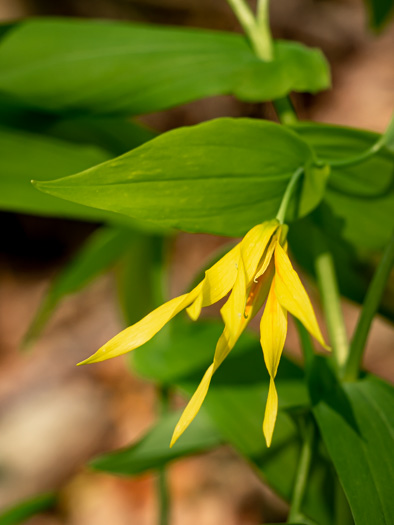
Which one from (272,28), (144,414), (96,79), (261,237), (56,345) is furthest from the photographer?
(272,28)

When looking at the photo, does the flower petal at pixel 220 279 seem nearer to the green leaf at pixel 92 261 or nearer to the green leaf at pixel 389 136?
the green leaf at pixel 389 136

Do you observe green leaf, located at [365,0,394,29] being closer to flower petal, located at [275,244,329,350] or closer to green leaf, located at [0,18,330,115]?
green leaf, located at [0,18,330,115]

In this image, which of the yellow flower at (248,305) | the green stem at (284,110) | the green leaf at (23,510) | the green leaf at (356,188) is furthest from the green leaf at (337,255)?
the green leaf at (23,510)

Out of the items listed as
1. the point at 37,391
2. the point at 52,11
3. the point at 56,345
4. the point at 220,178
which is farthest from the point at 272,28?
the point at 220,178

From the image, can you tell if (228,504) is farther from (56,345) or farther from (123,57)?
(123,57)

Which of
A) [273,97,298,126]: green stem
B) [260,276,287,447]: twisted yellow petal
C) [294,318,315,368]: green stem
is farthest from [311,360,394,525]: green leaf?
[273,97,298,126]: green stem

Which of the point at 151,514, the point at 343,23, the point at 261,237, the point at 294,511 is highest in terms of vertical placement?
the point at 261,237

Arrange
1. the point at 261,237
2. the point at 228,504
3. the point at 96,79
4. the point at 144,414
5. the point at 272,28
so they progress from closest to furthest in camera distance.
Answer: the point at 261,237 < the point at 96,79 < the point at 228,504 < the point at 144,414 < the point at 272,28
